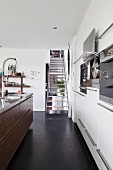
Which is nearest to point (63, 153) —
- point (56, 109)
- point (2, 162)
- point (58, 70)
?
point (2, 162)

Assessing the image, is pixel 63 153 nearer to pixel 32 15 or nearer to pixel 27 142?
pixel 27 142

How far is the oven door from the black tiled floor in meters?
1.09

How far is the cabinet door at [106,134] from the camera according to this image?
1609 millimetres

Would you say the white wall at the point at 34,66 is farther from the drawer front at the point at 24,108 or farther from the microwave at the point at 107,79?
the microwave at the point at 107,79

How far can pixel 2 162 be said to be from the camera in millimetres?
1810

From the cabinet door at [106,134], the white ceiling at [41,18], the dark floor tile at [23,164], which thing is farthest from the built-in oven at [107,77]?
the white ceiling at [41,18]

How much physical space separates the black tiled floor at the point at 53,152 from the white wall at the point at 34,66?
117 inches

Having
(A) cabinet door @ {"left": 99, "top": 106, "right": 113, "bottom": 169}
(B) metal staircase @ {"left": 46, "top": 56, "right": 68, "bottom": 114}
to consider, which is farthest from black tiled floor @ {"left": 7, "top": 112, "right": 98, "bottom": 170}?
(B) metal staircase @ {"left": 46, "top": 56, "right": 68, "bottom": 114}

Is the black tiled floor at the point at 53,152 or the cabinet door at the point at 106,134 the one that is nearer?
the cabinet door at the point at 106,134

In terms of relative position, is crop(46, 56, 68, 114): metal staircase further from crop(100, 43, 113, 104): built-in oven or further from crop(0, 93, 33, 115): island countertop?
crop(100, 43, 113, 104): built-in oven

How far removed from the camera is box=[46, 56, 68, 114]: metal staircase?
642 centimetres

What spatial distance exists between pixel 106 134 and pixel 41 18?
9.05 feet

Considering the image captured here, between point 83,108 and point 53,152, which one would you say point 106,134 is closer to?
point 53,152

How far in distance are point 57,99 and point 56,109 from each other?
0.44 metres
